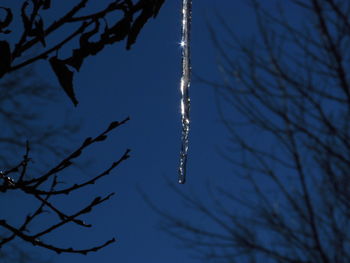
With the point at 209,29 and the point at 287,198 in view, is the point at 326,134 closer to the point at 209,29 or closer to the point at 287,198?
the point at 287,198

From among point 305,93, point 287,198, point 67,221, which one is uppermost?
point 305,93

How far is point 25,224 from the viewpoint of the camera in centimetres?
179

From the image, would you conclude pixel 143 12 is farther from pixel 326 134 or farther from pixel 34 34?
pixel 326 134

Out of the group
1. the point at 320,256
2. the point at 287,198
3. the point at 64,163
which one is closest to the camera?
the point at 64,163

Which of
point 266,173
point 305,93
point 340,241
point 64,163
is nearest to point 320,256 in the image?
point 340,241

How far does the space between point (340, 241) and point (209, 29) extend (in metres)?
2.62

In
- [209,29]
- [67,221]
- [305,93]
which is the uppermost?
[209,29]

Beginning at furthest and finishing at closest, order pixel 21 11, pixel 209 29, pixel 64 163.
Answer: pixel 209 29
pixel 64 163
pixel 21 11

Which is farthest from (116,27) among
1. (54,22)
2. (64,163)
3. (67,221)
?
(67,221)

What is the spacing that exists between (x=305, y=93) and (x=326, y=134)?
445mm

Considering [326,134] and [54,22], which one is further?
[326,134]

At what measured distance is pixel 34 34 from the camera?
4.35 ft

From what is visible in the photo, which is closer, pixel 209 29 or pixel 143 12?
pixel 143 12

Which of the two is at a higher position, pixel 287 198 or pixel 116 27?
pixel 287 198
